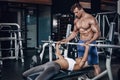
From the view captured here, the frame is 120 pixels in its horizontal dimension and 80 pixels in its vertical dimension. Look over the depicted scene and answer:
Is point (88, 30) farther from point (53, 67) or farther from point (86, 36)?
point (53, 67)

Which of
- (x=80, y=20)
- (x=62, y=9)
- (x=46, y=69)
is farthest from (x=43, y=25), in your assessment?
(x=46, y=69)

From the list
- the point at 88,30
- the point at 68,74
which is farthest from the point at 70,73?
the point at 88,30

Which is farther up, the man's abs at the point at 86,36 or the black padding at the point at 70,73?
the man's abs at the point at 86,36

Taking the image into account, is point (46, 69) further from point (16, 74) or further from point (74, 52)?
point (74, 52)

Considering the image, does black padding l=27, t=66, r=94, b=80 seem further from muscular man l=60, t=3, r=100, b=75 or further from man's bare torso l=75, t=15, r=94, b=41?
man's bare torso l=75, t=15, r=94, b=41

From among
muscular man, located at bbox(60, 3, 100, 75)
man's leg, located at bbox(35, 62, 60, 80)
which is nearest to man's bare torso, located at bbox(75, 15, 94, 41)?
muscular man, located at bbox(60, 3, 100, 75)

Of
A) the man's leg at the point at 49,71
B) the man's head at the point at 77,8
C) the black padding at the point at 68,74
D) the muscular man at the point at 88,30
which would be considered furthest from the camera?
the muscular man at the point at 88,30

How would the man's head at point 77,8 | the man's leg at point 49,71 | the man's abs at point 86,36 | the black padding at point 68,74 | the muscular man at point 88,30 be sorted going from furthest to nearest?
1. the man's abs at point 86,36
2. the muscular man at point 88,30
3. the man's head at point 77,8
4. the black padding at point 68,74
5. the man's leg at point 49,71

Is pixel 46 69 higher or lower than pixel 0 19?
lower

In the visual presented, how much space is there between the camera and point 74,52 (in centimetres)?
704

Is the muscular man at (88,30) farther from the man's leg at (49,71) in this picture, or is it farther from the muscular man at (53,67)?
the man's leg at (49,71)

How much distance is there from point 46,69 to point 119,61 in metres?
4.90

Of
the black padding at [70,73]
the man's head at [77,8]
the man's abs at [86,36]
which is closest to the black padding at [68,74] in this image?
the black padding at [70,73]

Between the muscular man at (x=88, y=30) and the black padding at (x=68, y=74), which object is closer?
the black padding at (x=68, y=74)
